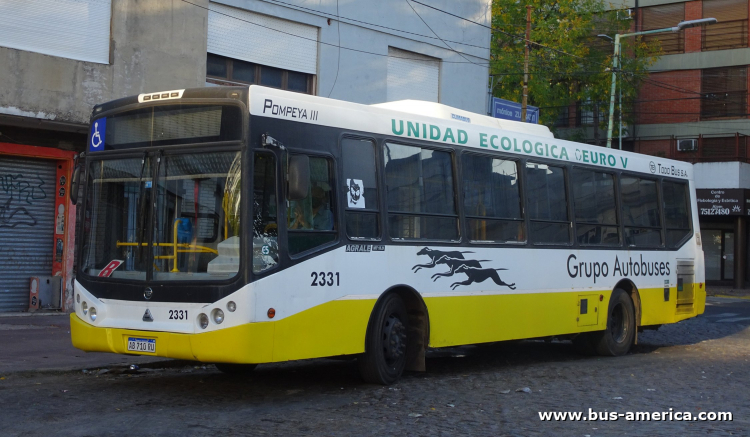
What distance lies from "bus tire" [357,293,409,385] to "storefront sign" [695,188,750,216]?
31247 mm

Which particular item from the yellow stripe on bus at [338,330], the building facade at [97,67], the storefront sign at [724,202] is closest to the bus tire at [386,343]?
the yellow stripe on bus at [338,330]

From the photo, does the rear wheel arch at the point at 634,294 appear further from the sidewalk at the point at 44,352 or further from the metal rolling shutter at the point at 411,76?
the metal rolling shutter at the point at 411,76

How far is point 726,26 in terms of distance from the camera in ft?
135

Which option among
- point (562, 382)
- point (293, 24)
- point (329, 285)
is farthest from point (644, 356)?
point (293, 24)

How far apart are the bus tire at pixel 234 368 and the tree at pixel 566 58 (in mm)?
33839

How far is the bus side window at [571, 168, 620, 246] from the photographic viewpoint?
12.9 meters

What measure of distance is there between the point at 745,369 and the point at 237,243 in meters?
7.20

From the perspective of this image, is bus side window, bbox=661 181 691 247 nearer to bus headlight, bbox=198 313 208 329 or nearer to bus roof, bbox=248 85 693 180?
bus roof, bbox=248 85 693 180

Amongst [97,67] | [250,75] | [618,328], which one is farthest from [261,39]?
[618,328]

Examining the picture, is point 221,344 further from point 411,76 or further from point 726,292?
point 726,292

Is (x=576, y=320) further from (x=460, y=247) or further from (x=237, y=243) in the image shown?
(x=237, y=243)

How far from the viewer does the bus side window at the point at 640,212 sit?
1397 centimetres

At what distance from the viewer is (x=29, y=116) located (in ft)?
50.2

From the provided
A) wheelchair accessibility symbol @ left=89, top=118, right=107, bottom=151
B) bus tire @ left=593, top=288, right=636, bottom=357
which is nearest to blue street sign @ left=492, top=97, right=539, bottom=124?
bus tire @ left=593, top=288, right=636, bottom=357
